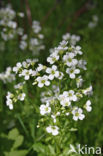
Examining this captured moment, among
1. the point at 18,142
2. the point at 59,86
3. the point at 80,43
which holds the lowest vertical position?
the point at 18,142

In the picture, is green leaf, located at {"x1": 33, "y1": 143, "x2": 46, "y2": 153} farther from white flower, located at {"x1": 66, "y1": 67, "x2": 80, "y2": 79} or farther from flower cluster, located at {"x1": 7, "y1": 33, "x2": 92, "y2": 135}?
white flower, located at {"x1": 66, "y1": 67, "x2": 80, "y2": 79}

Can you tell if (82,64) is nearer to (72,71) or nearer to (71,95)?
(72,71)

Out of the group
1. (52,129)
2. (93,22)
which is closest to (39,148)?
(52,129)

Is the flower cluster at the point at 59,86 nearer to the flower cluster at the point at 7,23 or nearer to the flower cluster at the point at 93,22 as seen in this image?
the flower cluster at the point at 7,23

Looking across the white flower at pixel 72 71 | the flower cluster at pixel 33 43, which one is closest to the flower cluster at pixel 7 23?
the flower cluster at pixel 33 43

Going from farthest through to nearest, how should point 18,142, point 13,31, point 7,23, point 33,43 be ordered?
point 33,43 < point 13,31 < point 7,23 < point 18,142

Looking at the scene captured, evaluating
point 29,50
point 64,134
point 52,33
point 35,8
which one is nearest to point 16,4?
point 35,8

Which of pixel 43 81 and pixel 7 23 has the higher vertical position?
pixel 7 23

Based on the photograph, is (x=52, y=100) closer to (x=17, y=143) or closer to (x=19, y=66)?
(x=19, y=66)
